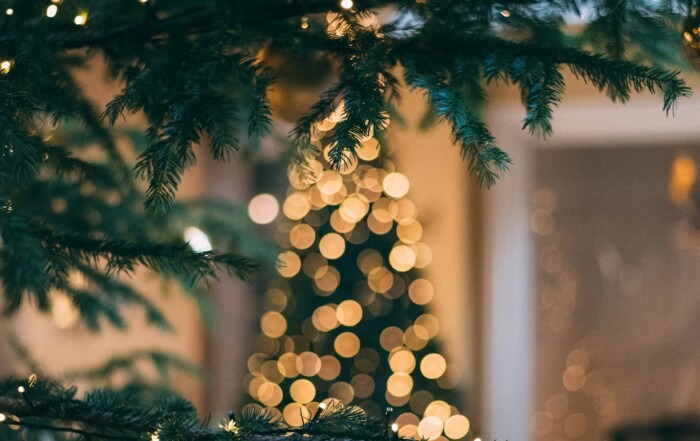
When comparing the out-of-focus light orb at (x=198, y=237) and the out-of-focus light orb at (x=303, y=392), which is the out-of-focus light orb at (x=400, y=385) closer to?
the out-of-focus light orb at (x=303, y=392)

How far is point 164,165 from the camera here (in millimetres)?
599

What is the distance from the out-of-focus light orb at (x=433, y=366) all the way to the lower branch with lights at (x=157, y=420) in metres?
2.01

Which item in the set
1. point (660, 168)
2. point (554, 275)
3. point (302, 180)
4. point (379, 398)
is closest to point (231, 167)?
point (379, 398)

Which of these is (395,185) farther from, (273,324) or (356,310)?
(273,324)

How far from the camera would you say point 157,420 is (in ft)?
2.12

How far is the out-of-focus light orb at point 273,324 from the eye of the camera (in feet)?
9.10

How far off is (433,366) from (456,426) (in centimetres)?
22

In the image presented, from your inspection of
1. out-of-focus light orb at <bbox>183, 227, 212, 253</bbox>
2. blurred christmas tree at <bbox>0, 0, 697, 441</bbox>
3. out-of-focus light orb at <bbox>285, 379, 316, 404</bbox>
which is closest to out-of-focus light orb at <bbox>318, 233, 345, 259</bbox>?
out-of-focus light orb at <bbox>285, 379, 316, 404</bbox>

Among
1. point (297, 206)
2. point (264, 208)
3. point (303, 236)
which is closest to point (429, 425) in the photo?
point (303, 236)

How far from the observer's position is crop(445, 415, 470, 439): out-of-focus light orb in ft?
8.39

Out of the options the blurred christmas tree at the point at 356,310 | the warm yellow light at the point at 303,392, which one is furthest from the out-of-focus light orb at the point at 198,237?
the warm yellow light at the point at 303,392

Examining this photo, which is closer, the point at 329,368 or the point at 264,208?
the point at 329,368

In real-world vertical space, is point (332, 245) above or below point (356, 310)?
above

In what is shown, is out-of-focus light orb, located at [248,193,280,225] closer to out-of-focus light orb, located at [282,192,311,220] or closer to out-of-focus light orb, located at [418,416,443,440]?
out-of-focus light orb, located at [282,192,311,220]
